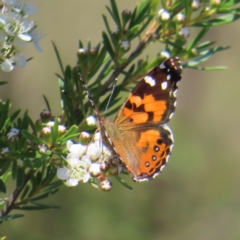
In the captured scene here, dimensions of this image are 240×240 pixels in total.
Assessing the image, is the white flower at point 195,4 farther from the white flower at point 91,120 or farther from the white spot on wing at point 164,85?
the white flower at point 91,120

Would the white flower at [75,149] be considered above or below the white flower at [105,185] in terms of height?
above

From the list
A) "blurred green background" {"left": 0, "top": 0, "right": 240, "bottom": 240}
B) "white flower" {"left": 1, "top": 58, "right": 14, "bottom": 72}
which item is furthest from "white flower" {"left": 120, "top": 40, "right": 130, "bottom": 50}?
"blurred green background" {"left": 0, "top": 0, "right": 240, "bottom": 240}

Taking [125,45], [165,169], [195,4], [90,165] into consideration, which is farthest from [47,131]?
[165,169]

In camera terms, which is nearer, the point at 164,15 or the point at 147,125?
the point at 164,15

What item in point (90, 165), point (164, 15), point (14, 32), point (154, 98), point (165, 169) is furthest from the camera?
point (165, 169)

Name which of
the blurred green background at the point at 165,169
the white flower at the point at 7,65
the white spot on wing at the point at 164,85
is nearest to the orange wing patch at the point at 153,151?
the white spot on wing at the point at 164,85

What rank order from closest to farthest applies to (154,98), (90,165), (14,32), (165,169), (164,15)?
(14,32) → (90,165) → (164,15) → (154,98) → (165,169)

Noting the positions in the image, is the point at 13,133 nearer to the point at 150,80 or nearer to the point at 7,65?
the point at 7,65

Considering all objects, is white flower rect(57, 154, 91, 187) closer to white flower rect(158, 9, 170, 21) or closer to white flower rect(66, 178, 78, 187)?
white flower rect(66, 178, 78, 187)
